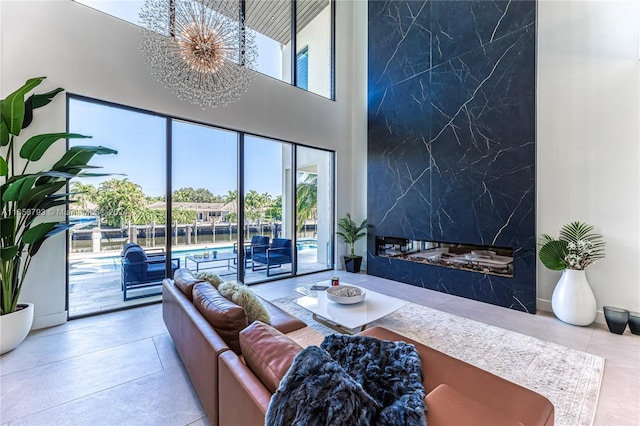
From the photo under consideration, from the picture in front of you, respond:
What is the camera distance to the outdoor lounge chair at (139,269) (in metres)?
3.77

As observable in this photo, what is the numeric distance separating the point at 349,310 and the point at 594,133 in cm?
377

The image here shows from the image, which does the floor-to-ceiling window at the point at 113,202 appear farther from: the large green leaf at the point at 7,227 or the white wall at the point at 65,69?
the large green leaf at the point at 7,227

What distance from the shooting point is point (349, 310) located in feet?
9.15

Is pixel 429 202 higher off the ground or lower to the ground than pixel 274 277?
higher

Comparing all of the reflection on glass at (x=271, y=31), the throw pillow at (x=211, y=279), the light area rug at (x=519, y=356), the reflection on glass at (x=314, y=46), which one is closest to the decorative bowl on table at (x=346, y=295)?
the light area rug at (x=519, y=356)

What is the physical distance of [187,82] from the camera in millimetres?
3270

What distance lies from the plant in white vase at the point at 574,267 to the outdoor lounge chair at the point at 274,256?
4.04m

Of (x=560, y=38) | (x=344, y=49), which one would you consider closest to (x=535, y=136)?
(x=560, y=38)

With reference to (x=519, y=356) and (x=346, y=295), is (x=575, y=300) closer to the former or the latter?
(x=519, y=356)

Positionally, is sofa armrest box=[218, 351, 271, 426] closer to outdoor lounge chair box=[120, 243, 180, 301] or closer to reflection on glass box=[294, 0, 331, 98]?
outdoor lounge chair box=[120, 243, 180, 301]

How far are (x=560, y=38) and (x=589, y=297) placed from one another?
3385mm

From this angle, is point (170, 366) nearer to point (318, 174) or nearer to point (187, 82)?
point (187, 82)

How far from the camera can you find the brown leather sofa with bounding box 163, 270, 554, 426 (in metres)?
0.94

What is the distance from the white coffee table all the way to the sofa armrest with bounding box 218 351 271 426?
126cm
